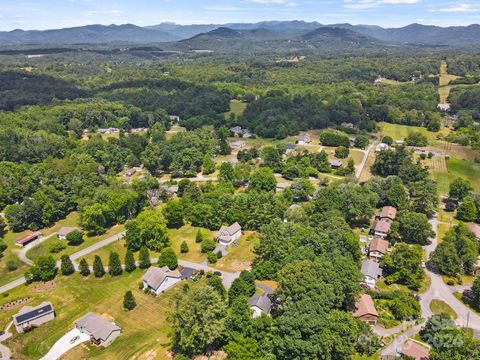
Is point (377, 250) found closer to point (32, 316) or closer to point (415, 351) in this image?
point (415, 351)

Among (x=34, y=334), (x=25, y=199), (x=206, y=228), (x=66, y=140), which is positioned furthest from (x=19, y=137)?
(x=34, y=334)

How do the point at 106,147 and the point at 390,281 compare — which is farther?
the point at 106,147

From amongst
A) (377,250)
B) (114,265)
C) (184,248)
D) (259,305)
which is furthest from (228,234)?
(377,250)

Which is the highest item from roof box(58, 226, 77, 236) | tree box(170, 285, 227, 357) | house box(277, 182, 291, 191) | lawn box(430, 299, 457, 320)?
tree box(170, 285, 227, 357)

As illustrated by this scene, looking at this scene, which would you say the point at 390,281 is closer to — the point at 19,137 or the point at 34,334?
the point at 34,334

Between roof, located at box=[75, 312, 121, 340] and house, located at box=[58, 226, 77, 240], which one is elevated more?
roof, located at box=[75, 312, 121, 340]

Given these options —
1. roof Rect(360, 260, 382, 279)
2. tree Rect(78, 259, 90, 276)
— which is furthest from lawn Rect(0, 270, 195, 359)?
roof Rect(360, 260, 382, 279)

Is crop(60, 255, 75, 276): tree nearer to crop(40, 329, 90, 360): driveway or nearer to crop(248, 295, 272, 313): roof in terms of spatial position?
crop(40, 329, 90, 360): driveway

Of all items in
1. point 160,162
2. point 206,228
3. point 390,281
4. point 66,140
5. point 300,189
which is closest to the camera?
point 390,281
